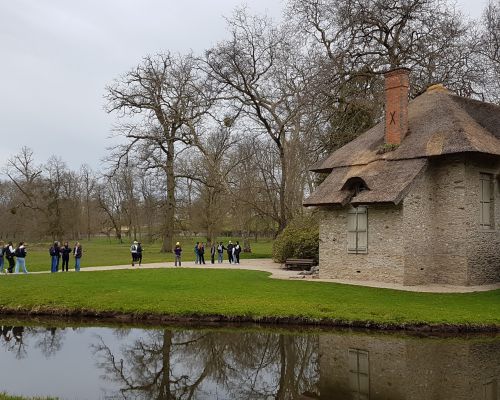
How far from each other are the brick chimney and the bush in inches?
334

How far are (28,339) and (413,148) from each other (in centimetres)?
1568

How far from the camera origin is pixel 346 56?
31453 millimetres

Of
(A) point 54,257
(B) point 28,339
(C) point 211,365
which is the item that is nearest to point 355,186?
(C) point 211,365

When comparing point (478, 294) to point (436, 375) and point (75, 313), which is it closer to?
point (436, 375)

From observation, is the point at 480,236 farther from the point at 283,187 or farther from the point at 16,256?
the point at 16,256

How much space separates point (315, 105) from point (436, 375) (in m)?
23.2

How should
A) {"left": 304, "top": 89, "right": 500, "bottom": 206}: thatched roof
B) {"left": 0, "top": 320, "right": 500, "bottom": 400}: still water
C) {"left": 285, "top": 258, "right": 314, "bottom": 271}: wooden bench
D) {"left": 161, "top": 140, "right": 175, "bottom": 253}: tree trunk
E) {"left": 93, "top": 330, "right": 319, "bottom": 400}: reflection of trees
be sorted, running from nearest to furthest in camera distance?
{"left": 0, "top": 320, "right": 500, "bottom": 400}: still water
{"left": 93, "top": 330, "right": 319, "bottom": 400}: reflection of trees
{"left": 304, "top": 89, "right": 500, "bottom": 206}: thatched roof
{"left": 285, "top": 258, "right": 314, "bottom": 271}: wooden bench
{"left": 161, "top": 140, "right": 175, "bottom": 253}: tree trunk

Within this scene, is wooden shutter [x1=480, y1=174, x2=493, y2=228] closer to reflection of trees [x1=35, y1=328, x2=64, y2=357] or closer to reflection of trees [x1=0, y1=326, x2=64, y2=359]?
reflection of trees [x1=35, y1=328, x2=64, y2=357]

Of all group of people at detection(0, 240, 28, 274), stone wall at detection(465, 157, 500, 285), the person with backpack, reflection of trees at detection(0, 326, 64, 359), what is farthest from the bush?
reflection of trees at detection(0, 326, 64, 359)

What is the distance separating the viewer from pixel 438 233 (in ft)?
70.5

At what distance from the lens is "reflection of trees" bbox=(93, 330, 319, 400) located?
10.4 meters

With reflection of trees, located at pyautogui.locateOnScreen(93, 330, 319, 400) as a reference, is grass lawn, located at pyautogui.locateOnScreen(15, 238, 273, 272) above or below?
above

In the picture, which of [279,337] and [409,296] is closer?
[279,337]

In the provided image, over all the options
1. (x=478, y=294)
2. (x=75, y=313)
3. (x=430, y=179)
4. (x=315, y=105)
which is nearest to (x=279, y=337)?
(x=75, y=313)
